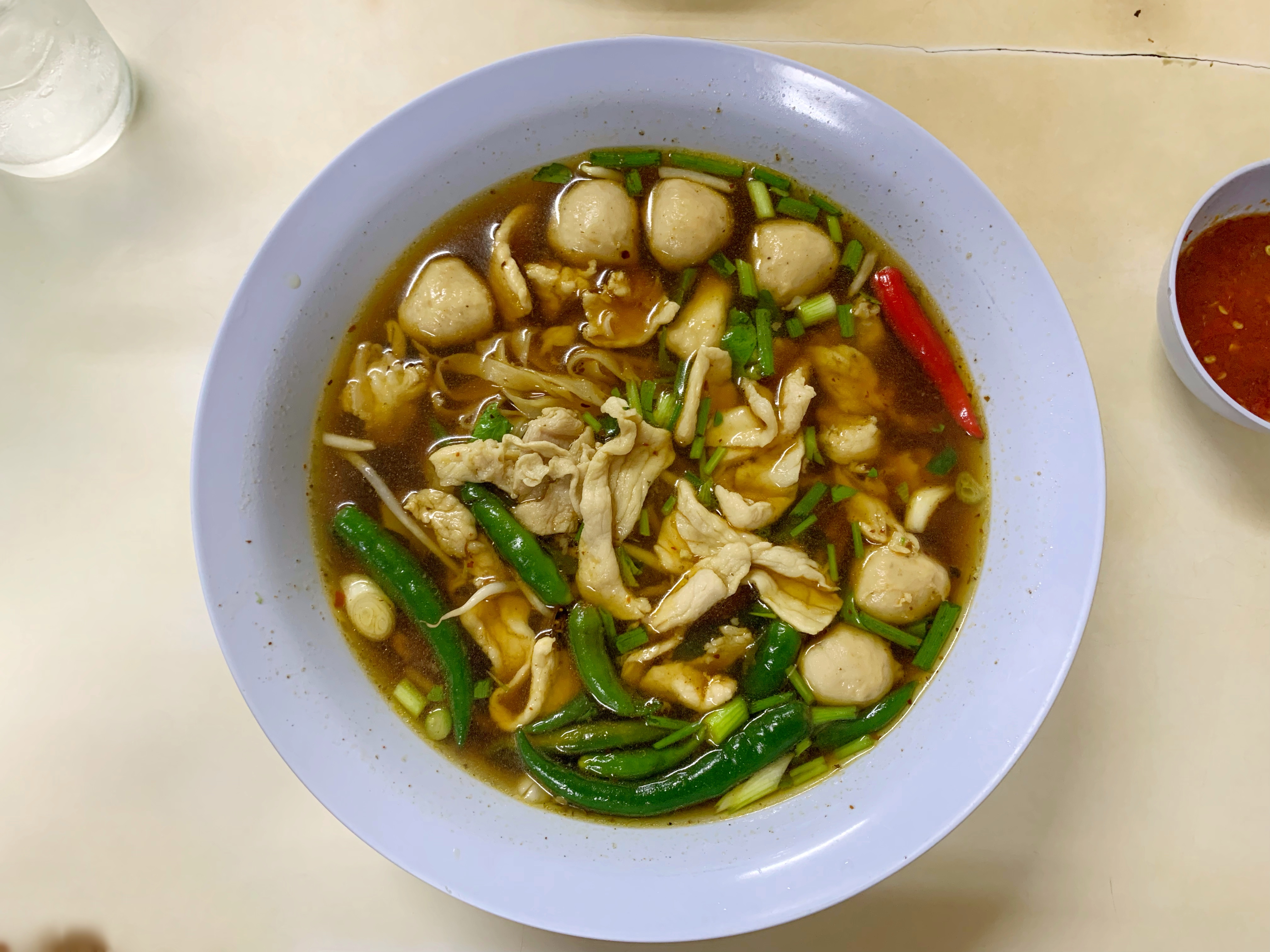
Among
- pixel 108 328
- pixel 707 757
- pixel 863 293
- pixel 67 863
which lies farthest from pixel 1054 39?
pixel 67 863

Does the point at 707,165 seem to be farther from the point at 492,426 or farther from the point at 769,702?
the point at 769,702

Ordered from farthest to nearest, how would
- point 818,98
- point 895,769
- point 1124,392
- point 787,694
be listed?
1. point 1124,392
2. point 787,694
3. point 895,769
4. point 818,98

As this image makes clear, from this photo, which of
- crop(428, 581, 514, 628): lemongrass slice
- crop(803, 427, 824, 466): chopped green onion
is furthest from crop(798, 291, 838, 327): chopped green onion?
crop(428, 581, 514, 628): lemongrass slice

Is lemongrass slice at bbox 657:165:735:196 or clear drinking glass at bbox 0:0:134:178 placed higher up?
clear drinking glass at bbox 0:0:134:178

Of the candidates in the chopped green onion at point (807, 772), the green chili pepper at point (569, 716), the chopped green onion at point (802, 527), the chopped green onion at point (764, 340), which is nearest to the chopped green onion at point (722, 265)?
the chopped green onion at point (764, 340)

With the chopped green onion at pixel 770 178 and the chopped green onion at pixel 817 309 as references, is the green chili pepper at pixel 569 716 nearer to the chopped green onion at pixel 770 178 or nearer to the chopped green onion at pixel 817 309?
the chopped green onion at pixel 817 309

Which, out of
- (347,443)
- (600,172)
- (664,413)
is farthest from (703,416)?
(347,443)

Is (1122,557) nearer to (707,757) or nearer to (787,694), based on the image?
(787,694)

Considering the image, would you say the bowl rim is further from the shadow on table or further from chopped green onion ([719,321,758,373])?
chopped green onion ([719,321,758,373])
